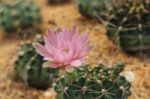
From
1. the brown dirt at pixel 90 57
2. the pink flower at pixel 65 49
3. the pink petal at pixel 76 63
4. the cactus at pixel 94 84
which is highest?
the pink flower at pixel 65 49

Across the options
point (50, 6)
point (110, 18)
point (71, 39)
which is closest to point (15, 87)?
point (110, 18)

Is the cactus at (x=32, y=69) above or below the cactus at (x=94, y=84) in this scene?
below

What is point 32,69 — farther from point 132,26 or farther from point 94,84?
point 94,84

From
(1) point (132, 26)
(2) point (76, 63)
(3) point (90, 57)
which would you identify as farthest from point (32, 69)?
(2) point (76, 63)

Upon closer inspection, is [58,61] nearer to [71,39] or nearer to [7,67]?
[71,39]

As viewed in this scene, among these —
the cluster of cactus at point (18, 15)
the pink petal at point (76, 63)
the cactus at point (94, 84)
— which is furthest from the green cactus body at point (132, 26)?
the pink petal at point (76, 63)

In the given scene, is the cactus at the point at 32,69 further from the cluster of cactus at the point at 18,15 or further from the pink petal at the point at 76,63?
the pink petal at the point at 76,63

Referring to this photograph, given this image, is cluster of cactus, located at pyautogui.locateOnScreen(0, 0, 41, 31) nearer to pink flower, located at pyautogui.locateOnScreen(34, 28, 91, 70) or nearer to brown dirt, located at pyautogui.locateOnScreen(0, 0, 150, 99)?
brown dirt, located at pyautogui.locateOnScreen(0, 0, 150, 99)

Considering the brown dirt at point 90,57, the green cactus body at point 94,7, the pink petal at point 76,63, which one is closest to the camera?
the pink petal at point 76,63
